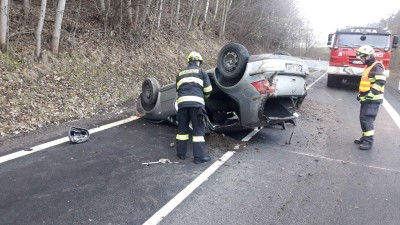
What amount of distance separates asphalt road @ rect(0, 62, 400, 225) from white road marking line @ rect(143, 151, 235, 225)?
0.08 ft

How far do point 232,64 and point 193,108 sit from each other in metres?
1.17

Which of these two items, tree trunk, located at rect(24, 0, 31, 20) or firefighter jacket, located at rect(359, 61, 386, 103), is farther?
tree trunk, located at rect(24, 0, 31, 20)

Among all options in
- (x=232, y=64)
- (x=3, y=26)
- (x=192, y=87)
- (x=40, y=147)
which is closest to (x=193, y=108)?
(x=192, y=87)

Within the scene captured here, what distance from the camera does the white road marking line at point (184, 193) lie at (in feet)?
11.0

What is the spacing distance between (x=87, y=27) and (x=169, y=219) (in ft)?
28.8

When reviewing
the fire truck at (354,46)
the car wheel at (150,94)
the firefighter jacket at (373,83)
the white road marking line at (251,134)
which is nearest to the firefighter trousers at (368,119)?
the firefighter jacket at (373,83)

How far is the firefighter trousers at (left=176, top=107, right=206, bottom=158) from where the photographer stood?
498 centimetres

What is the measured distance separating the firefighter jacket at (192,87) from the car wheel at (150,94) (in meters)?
1.72

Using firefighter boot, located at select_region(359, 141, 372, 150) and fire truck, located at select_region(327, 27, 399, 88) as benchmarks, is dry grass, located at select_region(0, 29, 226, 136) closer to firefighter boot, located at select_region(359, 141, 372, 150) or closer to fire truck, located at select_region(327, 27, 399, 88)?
firefighter boot, located at select_region(359, 141, 372, 150)

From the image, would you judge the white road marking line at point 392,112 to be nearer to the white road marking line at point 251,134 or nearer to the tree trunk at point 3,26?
the white road marking line at point 251,134

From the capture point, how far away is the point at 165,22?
15336 millimetres

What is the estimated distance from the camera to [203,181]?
431cm

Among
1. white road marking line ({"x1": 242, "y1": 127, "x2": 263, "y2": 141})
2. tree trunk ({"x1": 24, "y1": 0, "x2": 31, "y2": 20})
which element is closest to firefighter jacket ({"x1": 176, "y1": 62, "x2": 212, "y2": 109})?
white road marking line ({"x1": 242, "y1": 127, "x2": 263, "y2": 141})

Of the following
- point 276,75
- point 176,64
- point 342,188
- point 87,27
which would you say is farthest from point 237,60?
point 176,64
